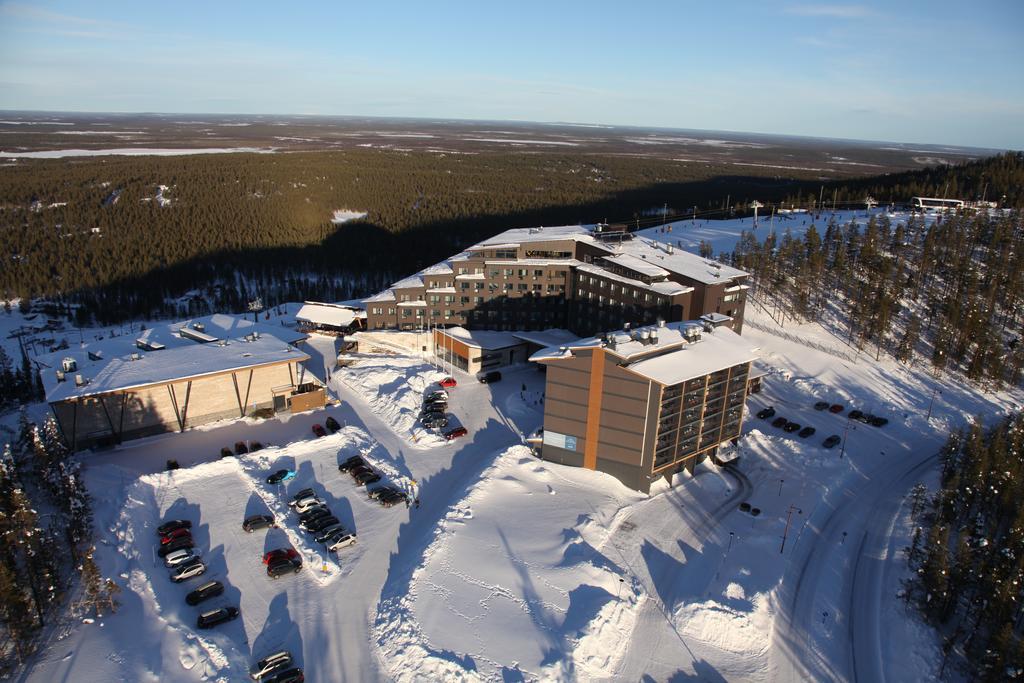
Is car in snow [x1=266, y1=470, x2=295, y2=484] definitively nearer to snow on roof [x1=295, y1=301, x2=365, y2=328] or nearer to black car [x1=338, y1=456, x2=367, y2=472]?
black car [x1=338, y1=456, x2=367, y2=472]

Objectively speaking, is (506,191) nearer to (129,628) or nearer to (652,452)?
(652,452)

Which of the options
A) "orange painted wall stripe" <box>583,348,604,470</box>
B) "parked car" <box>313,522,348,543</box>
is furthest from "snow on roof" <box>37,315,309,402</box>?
"orange painted wall stripe" <box>583,348,604,470</box>

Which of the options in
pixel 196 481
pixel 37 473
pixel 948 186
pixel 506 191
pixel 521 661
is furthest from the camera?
pixel 506 191

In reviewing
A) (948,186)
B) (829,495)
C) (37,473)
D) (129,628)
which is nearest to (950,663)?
(829,495)

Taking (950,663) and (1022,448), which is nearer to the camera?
(950,663)

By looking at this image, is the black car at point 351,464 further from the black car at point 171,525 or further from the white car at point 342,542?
the black car at point 171,525

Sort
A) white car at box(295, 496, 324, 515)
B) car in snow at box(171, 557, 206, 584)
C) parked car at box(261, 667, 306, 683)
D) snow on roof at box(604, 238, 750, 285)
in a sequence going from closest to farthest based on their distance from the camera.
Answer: parked car at box(261, 667, 306, 683)
car in snow at box(171, 557, 206, 584)
white car at box(295, 496, 324, 515)
snow on roof at box(604, 238, 750, 285)
